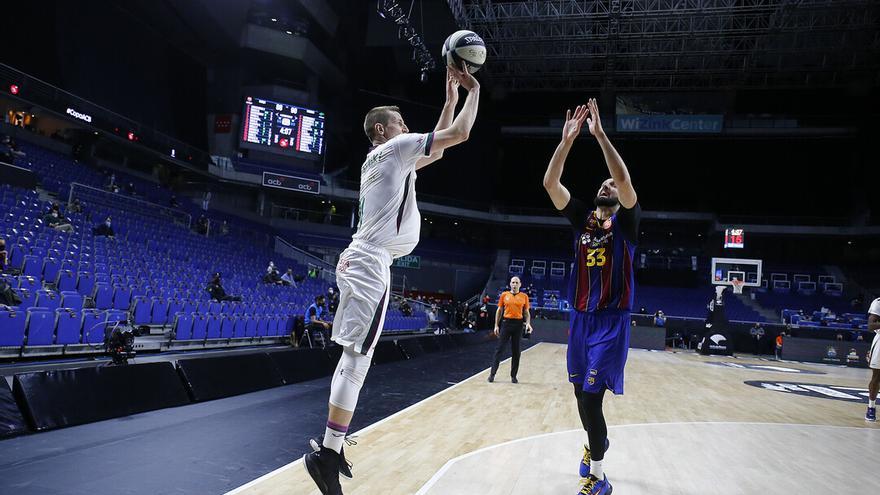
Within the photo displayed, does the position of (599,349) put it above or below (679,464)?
above

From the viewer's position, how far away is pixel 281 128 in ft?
84.9

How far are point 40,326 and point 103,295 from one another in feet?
9.34

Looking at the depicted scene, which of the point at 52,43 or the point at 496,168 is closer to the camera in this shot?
the point at 52,43

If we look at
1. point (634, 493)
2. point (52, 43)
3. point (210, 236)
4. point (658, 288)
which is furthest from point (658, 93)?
point (634, 493)

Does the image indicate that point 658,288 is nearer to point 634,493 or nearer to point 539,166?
point 539,166

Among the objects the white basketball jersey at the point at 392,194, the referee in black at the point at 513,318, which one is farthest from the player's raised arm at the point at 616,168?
the referee in black at the point at 513,318

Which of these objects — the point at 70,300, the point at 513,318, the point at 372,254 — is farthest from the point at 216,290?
the point at 372,254

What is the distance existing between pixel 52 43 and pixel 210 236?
341 inches

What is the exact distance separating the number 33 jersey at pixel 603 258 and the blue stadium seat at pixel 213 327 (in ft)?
28.9

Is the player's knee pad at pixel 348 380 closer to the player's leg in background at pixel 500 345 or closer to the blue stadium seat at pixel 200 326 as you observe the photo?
the player's leg in background at pixel 500 345

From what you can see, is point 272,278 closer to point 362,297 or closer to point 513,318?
point 513,318

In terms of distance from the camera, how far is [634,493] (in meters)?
3.46

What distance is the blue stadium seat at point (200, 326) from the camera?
10180 millimetres

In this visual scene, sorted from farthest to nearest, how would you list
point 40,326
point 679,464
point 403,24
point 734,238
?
point 734,238, point 403,24, point 40,326, point 679,464
